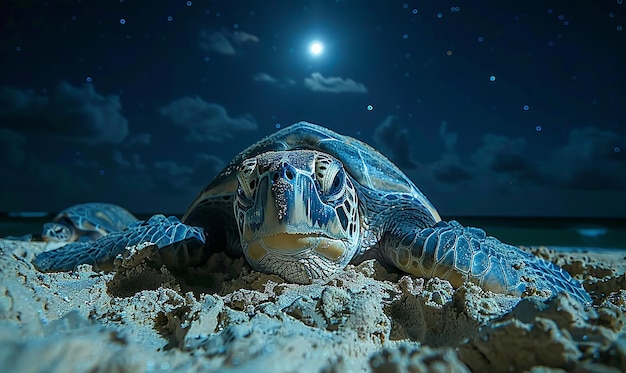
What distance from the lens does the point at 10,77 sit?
10633 millimetres

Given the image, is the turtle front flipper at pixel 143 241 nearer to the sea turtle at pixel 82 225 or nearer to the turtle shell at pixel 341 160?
the turtle shell at pixel 341 160

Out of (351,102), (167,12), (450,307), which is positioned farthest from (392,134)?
(450,307)

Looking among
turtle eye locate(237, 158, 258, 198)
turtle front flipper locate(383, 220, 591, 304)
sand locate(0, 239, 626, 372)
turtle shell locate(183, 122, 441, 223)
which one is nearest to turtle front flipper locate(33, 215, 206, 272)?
sand locate(0, 239, 626, 372)

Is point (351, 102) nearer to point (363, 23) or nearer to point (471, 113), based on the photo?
point (363, 23)

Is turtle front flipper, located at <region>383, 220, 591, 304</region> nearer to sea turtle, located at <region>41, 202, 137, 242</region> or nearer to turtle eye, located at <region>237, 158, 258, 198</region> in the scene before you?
turtle eye, located at <region>237, 158, 258, 198</region>

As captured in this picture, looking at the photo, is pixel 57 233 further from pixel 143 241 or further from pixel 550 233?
pixel 550 233

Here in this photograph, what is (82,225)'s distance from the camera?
4.93 m

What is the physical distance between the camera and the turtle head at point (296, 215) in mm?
1269

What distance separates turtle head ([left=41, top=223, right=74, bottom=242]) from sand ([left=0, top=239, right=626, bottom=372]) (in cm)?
383

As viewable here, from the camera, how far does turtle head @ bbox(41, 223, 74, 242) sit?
15.1ft

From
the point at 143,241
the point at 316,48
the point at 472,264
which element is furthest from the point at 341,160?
the point at 316,48

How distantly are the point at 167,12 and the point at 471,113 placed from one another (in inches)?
371

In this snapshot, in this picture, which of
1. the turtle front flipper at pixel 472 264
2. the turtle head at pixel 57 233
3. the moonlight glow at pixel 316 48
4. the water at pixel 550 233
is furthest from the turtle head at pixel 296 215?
the moonlight glow at pixel 316 48

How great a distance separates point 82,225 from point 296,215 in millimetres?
4935
